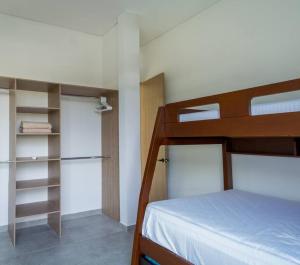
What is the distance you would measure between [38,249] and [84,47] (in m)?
2.75

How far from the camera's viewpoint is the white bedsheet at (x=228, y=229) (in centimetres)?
122

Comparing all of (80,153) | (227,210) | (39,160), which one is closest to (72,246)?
(39,160)

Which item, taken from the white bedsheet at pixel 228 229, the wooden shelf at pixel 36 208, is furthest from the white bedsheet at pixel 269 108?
the wooden shelf at pixel 36 208

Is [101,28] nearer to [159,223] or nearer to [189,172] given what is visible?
[189,172]

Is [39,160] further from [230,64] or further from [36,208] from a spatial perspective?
[230,64]

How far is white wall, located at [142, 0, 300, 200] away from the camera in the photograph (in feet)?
7.55

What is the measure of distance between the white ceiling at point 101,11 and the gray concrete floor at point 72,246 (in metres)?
2.70

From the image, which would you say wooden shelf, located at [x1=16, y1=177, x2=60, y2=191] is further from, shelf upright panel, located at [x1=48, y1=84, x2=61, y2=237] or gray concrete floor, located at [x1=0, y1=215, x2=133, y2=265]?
gray concrete floor, located at [x1=0, y1=215, x2=133, y2=265]

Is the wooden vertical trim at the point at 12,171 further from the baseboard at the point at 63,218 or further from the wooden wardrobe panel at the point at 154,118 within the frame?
the wooden wardrobe panel at the point at 154,118

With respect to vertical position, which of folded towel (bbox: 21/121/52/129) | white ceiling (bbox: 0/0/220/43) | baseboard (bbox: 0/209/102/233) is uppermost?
white ceiling (bbox: 0/0/220/43)

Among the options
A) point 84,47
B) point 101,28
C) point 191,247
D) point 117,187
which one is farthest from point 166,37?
point 191,247

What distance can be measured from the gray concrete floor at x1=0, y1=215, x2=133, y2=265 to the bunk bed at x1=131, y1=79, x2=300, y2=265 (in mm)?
602

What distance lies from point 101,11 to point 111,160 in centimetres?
192

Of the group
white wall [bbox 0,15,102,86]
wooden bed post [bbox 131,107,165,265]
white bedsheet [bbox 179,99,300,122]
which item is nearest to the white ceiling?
white wall [bbox 0,15,102,86]
